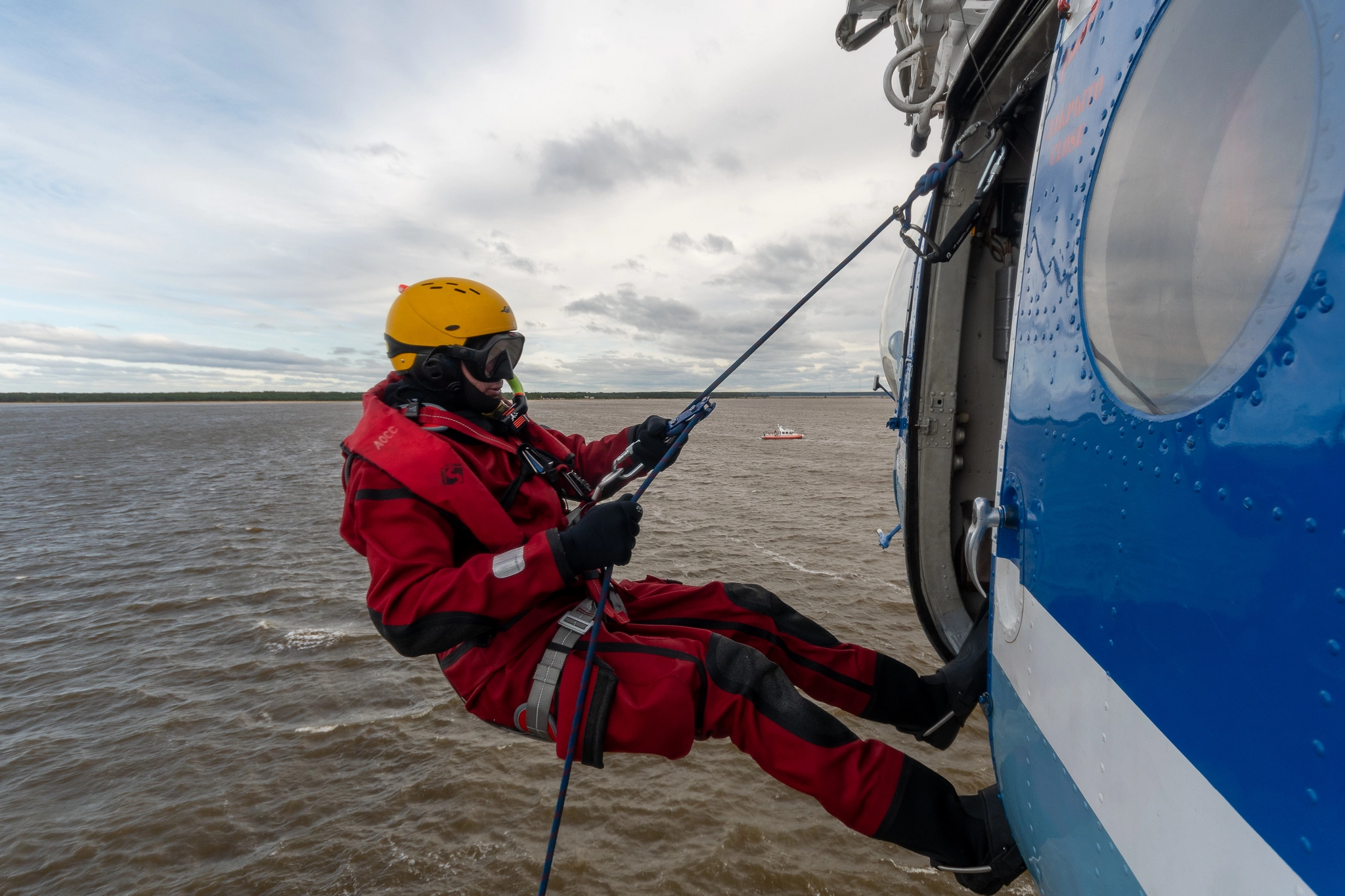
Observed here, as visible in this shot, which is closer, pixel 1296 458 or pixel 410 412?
pixel 1296 458

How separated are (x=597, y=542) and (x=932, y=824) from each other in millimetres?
1654

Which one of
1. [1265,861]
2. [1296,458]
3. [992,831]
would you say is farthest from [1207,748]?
[992,831]

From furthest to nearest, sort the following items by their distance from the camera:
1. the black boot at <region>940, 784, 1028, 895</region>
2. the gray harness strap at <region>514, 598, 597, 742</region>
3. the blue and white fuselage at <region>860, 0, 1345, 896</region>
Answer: the gray harness strap at <region>514, 598, 597, 742</region>, the black boot at <region>940, 784, 1028, 895</region>, the blue and white fuselage at <region>860, 0, 1345, 896</region>

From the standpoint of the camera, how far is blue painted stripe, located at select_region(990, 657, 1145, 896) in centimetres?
164

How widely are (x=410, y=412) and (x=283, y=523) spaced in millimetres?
12231

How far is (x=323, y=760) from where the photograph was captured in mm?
4785

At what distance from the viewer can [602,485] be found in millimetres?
3438

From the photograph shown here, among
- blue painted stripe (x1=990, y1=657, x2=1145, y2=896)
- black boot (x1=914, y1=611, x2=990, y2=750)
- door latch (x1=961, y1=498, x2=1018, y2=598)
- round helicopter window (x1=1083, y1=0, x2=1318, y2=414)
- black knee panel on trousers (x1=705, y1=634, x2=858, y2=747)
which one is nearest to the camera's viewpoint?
round helicopter window (x1=1083, y1=0, x2=1318, y2=414)

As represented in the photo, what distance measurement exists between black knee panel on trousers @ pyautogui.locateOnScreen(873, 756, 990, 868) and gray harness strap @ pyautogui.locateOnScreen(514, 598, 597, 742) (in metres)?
1.34

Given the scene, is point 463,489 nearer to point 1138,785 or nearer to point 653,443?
point 653,443

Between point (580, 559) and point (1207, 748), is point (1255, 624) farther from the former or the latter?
point (580, 559)

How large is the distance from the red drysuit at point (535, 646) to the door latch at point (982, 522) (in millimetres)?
816

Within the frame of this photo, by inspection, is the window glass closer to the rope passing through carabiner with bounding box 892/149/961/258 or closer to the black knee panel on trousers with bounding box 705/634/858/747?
the rope passing through carabiner with bounding box 892/149/961/258

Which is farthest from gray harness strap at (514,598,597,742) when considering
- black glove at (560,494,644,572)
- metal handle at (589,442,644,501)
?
metal handle at (589,442,644,501)
